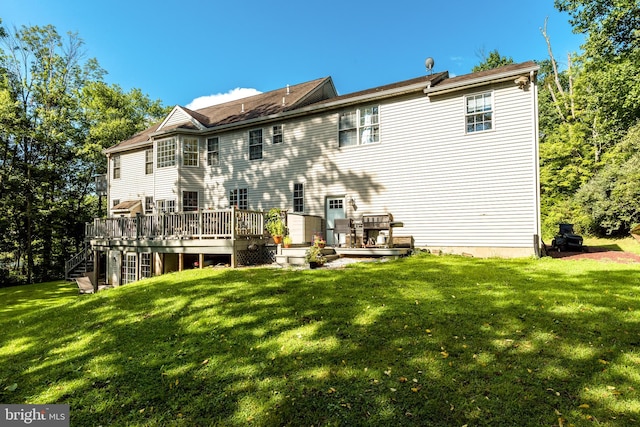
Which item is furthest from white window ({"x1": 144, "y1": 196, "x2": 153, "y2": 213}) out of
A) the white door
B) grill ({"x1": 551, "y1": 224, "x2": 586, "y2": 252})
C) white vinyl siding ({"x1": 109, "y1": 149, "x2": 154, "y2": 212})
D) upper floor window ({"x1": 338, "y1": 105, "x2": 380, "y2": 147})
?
grill ({"x1": 551, "y1": 224, "x2": 586, "y2": 252})

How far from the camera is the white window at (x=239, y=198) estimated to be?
15.5 m

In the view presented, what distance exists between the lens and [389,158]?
487 inches

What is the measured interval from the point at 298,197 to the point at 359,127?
4.09m

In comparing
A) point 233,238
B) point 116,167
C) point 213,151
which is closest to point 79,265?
point 116,167

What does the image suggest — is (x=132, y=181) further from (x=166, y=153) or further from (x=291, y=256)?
(x=291, y=256)

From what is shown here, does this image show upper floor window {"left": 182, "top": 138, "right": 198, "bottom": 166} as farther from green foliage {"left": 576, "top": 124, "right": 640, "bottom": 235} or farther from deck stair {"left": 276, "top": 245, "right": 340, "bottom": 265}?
green foliage {"left": 576, "top": 124, "right": 640, "bottom": 235}

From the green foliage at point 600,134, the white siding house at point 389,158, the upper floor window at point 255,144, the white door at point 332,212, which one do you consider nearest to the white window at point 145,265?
the white siding house at point 389,158

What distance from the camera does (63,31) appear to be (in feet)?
77.5

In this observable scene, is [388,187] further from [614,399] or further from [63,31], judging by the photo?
[63,31]

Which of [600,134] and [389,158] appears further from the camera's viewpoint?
[600,134]

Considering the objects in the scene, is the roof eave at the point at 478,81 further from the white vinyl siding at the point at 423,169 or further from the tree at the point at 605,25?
the tree at the point at 605,25

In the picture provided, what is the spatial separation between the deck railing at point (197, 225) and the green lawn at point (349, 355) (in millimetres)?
4309

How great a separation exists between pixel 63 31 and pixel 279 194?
23730mm

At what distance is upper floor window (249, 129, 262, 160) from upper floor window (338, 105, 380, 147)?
4.32 meters
